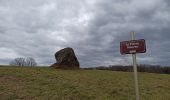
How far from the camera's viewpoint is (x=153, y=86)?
19812 millimetres

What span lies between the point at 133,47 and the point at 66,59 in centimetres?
1734

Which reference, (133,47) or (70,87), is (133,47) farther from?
(70,87)

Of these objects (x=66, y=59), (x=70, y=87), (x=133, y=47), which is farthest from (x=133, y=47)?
(x=66, y=59)

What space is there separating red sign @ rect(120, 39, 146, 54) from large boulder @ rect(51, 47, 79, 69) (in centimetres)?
1700

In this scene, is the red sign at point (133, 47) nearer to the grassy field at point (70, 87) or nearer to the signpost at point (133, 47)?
the signpost at point (133, 47)

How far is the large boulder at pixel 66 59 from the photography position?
90.8 ft

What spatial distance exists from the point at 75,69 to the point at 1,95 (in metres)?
11.2

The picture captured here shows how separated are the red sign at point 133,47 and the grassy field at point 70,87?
580 centimetres

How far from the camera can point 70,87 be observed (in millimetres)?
18312

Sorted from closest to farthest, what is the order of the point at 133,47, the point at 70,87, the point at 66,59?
1. the point at 133,47
2. the point at 70,87
3. the point at 66,59

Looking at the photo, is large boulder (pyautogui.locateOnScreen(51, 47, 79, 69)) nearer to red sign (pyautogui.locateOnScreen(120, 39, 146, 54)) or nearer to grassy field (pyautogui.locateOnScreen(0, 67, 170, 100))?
grassy field (pyautogui.locateOnScreen(0, 67, 170, 100))

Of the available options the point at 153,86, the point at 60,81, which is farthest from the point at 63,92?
the point at 153,86

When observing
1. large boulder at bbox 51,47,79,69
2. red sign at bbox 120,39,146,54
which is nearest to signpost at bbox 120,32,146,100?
red sign at bbox 120,39,146,54

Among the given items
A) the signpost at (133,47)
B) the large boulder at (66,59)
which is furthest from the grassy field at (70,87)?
the signpost at (133,47)
